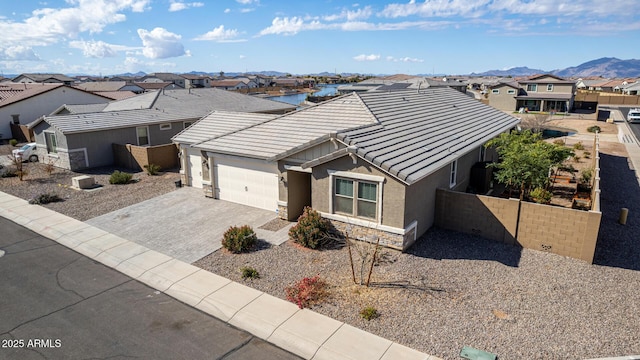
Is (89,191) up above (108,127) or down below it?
below

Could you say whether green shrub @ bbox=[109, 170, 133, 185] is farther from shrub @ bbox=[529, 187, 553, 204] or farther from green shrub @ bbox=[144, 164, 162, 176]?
→ shrub @ bbox=[529, 187, 553, 204]

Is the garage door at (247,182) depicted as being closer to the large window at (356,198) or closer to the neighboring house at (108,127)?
the large window at (356,198)

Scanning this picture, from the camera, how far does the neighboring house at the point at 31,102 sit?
38594mm

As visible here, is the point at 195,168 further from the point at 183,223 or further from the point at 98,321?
the point at 98,321

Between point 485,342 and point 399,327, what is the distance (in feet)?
6.23

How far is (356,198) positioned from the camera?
14.2 metres

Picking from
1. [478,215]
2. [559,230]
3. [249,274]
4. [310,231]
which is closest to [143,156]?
[310,231]

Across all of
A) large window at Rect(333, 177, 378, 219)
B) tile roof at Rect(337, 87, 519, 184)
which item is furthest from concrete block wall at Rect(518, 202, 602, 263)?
large window at Rect(333, 177, 378, 219)

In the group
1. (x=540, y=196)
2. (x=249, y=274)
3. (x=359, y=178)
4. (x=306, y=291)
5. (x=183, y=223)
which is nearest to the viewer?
(x=306, y=291)

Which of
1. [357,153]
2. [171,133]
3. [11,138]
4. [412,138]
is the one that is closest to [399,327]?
[357,153]

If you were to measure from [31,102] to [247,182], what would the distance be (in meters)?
34.0

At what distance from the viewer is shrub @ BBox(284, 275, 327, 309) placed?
1077cm

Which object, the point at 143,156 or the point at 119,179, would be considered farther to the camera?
the point at 143,156

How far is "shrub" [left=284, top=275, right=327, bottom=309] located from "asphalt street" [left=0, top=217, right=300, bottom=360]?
1654mm
